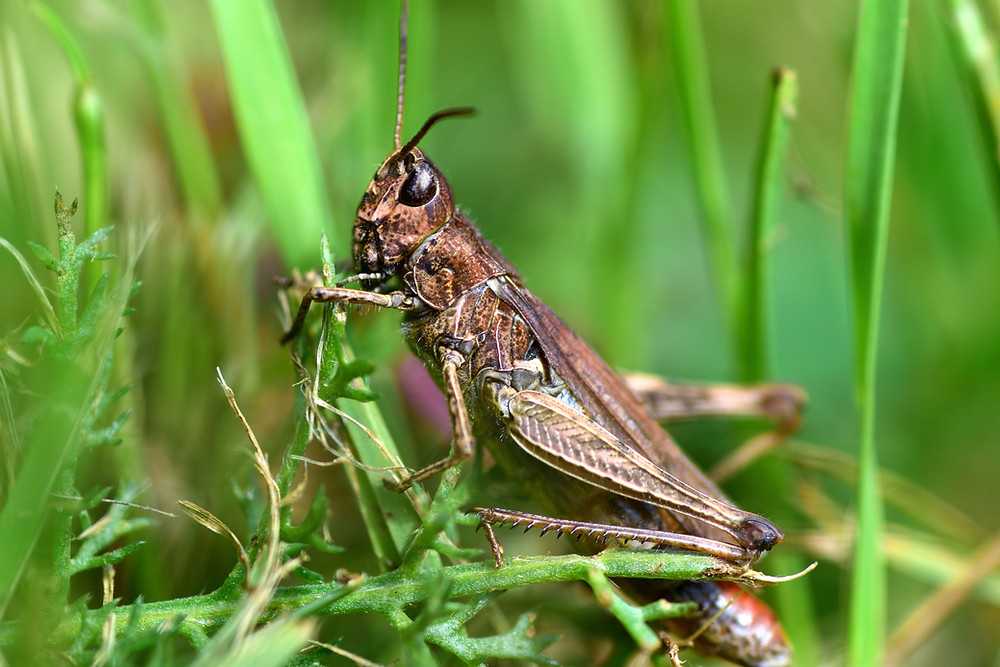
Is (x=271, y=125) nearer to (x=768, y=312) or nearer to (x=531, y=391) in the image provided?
(x=531, y=391)

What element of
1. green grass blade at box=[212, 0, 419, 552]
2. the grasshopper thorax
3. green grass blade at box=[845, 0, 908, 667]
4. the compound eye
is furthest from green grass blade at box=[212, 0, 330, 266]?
green grass blade at box=[845, 0, 908, 667]

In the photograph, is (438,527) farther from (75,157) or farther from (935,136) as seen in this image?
(935,136)

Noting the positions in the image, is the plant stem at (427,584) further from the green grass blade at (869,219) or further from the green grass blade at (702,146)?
the green grass blade at (702,146)

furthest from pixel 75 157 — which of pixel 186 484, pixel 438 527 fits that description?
pixel 438 527

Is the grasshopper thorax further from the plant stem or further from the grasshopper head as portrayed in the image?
the plant stem

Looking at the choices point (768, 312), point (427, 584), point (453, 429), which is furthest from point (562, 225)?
point (427, 584)

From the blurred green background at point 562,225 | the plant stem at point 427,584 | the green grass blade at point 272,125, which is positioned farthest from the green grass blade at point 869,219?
the green grass blade at point 272,125

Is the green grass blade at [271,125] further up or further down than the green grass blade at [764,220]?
further up
